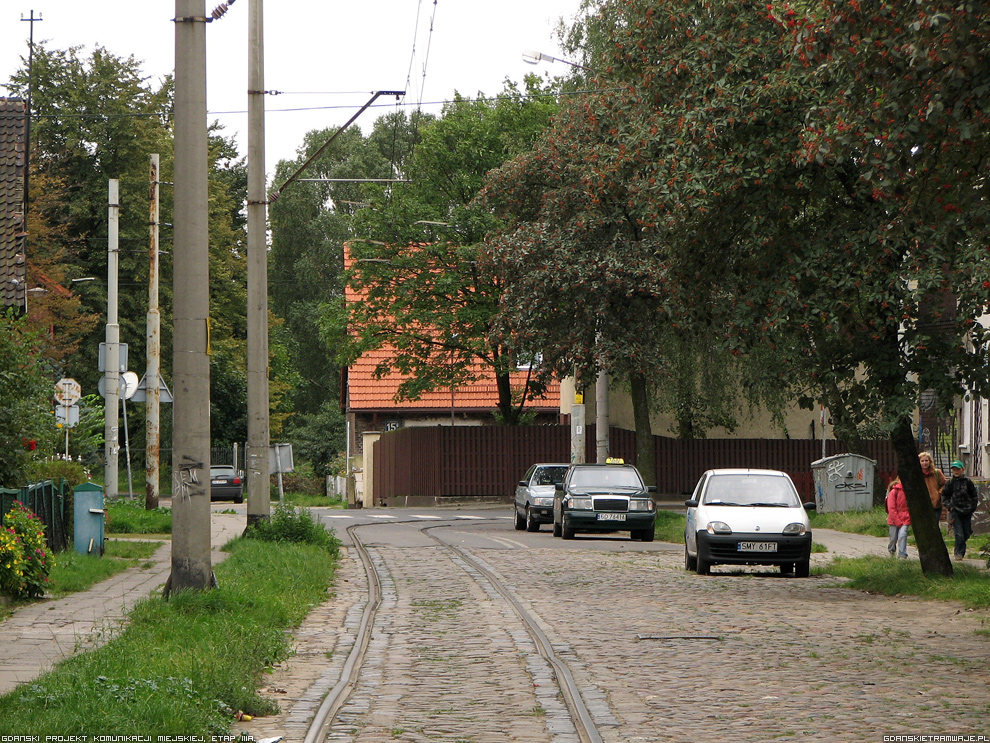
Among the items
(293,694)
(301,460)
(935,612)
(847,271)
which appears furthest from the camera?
(301,460)

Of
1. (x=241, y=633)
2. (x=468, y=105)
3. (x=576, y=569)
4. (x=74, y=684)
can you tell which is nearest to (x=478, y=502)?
(x=468, y=105)

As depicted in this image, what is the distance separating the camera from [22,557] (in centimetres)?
1309

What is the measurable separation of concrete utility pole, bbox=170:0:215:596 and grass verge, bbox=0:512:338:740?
19.4 inches

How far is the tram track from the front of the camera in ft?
24.3

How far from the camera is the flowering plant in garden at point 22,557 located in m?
12.9

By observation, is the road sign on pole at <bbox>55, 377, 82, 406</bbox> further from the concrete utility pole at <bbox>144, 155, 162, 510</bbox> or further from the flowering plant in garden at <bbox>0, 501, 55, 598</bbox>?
the flowering plant in garden at <bbox>0, 501, 55, 598</bbox>

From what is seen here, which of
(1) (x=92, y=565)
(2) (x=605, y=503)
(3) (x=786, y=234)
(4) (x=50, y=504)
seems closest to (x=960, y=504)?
(3) (x=786, y=234)

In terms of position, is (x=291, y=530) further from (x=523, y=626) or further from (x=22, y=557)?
(x=523, y=626)

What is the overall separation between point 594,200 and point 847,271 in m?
15.4

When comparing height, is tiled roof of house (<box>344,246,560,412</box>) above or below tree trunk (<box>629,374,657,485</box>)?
above

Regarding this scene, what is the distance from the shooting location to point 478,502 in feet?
147

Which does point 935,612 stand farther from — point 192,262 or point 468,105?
point 468,105

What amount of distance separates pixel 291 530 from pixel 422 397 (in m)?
29.1

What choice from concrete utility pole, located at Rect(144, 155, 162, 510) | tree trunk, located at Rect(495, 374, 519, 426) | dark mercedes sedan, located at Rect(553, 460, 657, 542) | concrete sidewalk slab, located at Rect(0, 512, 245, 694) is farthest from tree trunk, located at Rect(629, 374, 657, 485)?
concrete sidewalk slab, located at Rect(0, 512, 245, 694)
